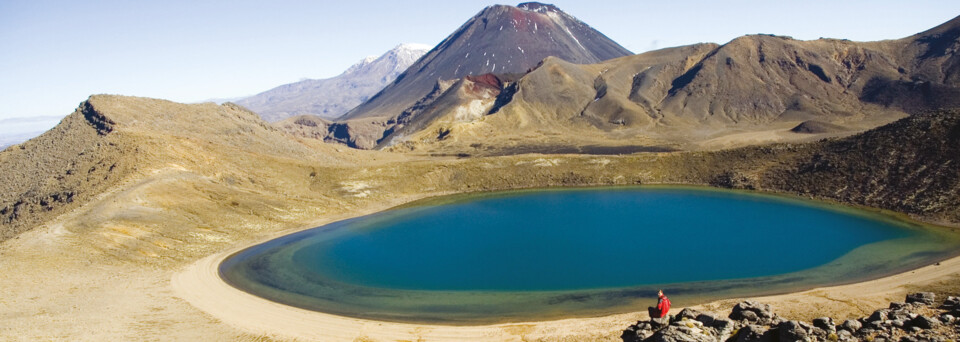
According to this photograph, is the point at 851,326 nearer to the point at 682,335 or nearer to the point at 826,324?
the point at 826,324

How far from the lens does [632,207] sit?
7294 centimetres

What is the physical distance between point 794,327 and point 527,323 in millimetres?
17675

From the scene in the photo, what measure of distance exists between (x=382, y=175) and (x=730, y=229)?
5904 cm

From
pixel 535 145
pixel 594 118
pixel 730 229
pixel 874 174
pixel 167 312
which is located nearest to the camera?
pixel 167 312

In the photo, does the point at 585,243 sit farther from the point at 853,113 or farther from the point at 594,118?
A: the point at 853,113

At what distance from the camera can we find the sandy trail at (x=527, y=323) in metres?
33.2

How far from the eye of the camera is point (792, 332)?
2062 centimetres

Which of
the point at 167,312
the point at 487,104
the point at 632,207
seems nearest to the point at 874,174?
the point at 632,207

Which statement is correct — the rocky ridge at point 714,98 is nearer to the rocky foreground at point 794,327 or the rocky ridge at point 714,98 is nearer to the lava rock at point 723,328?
the rocky foreground at point 794,327

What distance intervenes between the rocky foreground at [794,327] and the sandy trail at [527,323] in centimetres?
685

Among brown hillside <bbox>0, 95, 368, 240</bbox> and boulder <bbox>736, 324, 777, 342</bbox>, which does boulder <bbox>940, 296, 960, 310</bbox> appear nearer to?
boulder <bbox>736, 324, 777, 342</bbox>

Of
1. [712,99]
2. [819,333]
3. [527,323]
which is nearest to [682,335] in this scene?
[819,333]

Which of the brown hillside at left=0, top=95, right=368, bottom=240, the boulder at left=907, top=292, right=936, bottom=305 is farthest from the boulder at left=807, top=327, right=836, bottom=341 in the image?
the brown hillside at left=0, top=95, right=368, bottom=240

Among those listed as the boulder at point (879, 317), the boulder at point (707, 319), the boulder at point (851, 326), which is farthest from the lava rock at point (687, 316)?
the boulder at point (879, 317)
